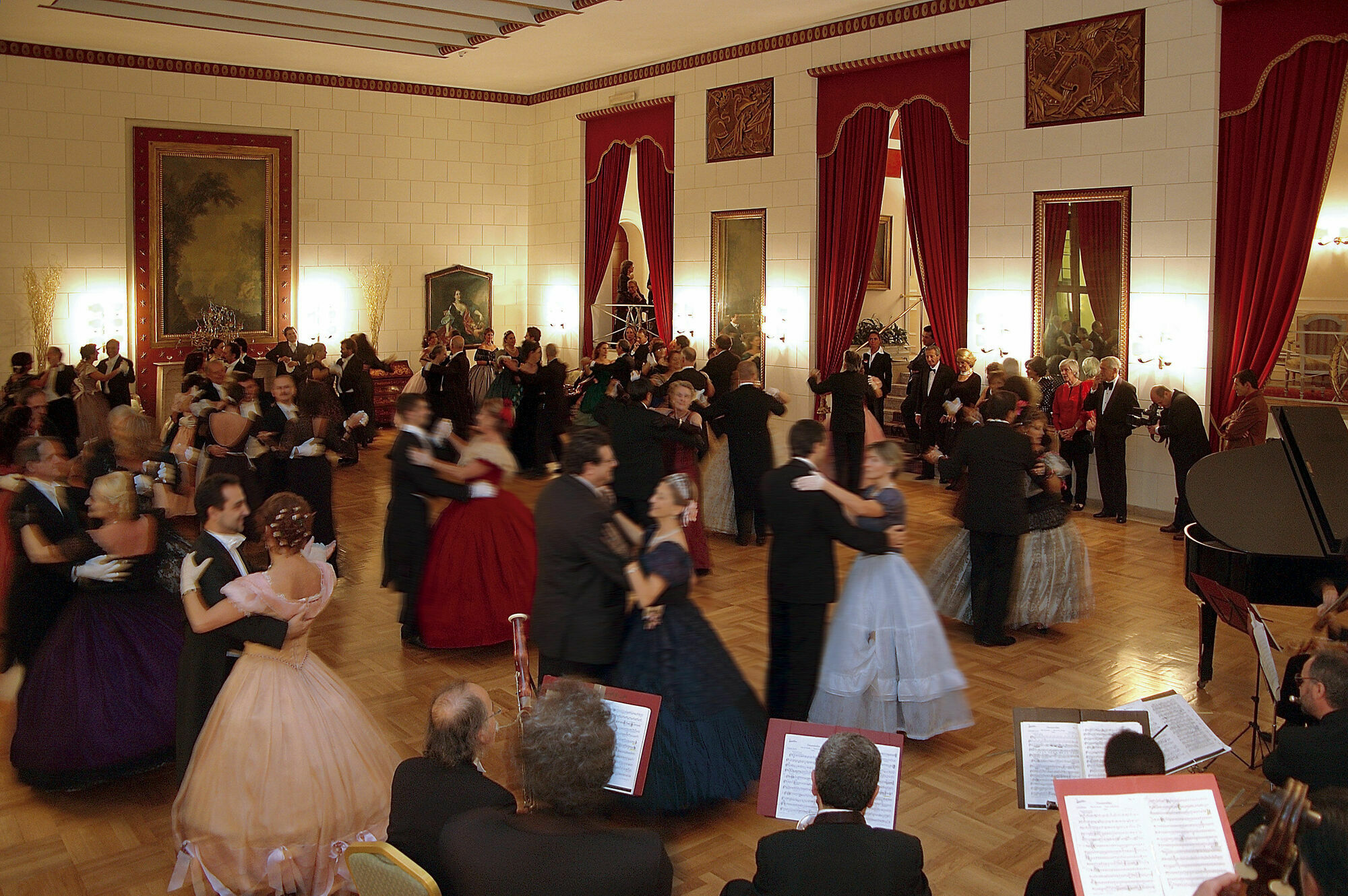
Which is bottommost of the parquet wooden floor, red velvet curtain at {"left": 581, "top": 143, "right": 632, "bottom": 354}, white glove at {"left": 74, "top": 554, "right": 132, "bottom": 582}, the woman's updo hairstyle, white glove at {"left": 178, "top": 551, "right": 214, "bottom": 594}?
the parquet wooden floor

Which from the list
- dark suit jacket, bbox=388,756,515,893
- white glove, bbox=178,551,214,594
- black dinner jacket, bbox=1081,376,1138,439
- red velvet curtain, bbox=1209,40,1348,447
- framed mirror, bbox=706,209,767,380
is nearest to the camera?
dark suit jacket, bbox=388,756,515,893

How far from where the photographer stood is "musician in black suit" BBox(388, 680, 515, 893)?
2938mm

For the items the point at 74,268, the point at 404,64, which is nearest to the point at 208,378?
the point at 74,268

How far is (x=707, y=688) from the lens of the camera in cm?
451

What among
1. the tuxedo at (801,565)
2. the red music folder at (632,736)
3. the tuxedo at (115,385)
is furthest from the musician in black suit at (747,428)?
the tuxedo at (115,385)

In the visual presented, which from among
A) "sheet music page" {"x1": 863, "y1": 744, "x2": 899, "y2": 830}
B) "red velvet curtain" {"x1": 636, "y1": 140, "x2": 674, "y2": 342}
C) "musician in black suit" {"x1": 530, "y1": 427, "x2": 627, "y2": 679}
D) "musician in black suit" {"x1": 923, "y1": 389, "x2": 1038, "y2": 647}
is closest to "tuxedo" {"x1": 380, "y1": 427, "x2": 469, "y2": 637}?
"musician in black suit" {"x1": 530, "y1": 427, "x2": 627, "y2": 679}

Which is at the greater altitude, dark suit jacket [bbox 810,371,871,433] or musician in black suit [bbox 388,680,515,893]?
dark suit jacket [bbox 810,371,871,433]

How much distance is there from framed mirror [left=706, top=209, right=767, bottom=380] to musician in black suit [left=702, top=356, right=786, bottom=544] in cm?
445

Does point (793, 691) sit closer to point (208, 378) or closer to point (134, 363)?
point (208, 378)

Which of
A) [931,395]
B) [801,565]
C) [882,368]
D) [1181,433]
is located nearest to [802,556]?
[801,565]

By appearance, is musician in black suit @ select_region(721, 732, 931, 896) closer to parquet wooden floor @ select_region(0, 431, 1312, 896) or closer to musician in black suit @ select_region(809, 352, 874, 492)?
parquet wooden floor @ select_region(0, 431, 1312, 896)

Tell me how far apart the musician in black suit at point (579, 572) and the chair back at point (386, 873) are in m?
1.83

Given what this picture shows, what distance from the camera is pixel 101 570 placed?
15.8 feet

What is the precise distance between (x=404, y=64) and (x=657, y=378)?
295 inches
